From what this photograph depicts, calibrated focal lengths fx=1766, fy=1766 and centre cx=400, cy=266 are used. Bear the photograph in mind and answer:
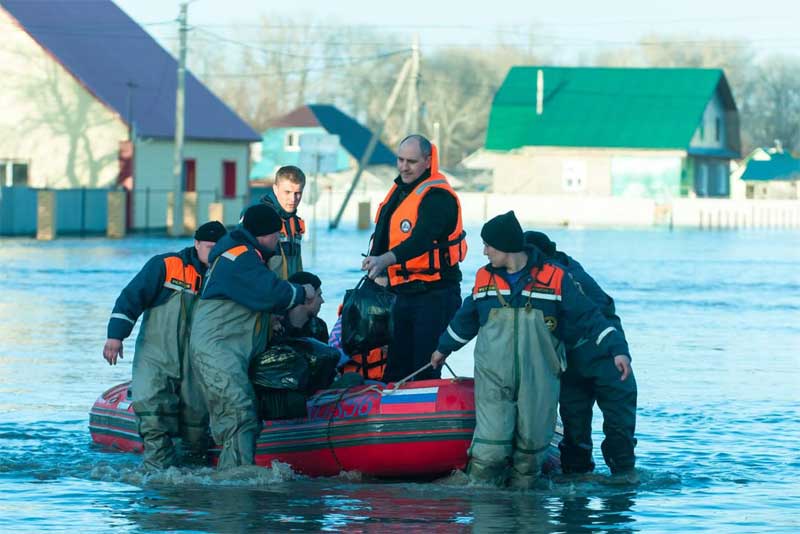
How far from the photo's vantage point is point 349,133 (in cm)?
10288

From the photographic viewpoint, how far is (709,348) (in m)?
19.6

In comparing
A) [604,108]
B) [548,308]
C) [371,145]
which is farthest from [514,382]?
[604,108]

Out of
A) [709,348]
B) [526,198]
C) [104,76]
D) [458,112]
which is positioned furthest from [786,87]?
[709,348]

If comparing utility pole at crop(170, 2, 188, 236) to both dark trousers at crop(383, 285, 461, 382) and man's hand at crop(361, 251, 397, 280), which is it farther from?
man's hand at crop(361, 251, 397, 280)

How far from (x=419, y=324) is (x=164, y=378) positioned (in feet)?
5.64

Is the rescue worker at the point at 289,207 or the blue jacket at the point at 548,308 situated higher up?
the rescue worker at the point at 289,207

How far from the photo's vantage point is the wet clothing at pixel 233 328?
10273mm

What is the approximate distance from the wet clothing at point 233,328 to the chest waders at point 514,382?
121 cm

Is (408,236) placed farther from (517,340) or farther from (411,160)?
(517,340)

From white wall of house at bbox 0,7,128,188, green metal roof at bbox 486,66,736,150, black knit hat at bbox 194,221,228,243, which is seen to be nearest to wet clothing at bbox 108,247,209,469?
black knit hat at bbox 194,221,228,243

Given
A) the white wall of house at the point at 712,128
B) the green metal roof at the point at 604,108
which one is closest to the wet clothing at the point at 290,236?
the green metal roof at the point at 604,108

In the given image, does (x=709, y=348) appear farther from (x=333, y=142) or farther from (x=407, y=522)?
(x=333, y=142)

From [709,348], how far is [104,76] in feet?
112

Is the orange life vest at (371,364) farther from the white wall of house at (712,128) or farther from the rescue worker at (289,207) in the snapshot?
the white wall of house at (712,128)
